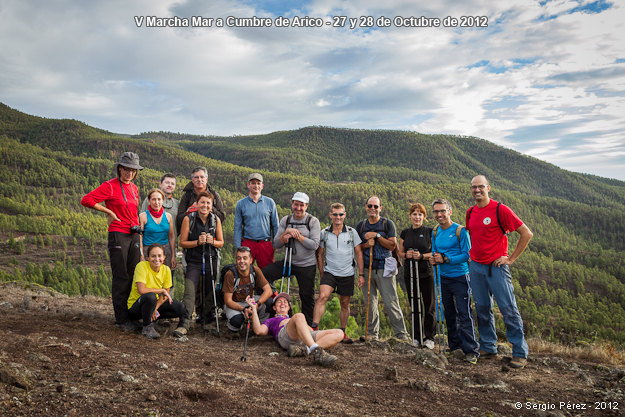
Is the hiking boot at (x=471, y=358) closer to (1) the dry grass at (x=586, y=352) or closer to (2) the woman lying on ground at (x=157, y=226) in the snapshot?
(1) the dry grass at (x=586, y=352)

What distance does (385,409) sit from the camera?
414cm

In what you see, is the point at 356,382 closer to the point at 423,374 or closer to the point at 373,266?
the point at 423,374

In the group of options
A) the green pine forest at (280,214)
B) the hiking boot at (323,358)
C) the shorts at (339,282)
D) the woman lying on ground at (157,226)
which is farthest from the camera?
the green pine forest at (280,214)

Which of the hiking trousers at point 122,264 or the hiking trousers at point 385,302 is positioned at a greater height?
the hiking trousers at point 122,264

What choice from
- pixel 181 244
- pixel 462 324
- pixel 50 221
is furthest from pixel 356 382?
pixel 50 221

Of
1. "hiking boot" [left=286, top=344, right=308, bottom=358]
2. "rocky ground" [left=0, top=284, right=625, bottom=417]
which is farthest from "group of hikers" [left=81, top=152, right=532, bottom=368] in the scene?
"rocky ground" [left=0, top=284, right=625, bottom=417]

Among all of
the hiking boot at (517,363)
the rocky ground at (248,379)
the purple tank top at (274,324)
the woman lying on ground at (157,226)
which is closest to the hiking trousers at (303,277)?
the purple tank top at (274,324)

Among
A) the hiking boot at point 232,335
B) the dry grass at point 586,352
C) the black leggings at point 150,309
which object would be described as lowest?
the dry grass at point 586,352

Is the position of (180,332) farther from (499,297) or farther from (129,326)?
(499,297)

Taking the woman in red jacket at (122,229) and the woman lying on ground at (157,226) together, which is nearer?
the woman in red jacket at (122,229)

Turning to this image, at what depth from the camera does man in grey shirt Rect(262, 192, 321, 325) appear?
697cm

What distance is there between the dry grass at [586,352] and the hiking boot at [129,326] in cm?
738

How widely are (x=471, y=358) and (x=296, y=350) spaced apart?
2870mm

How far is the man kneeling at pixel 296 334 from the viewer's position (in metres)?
5.62
